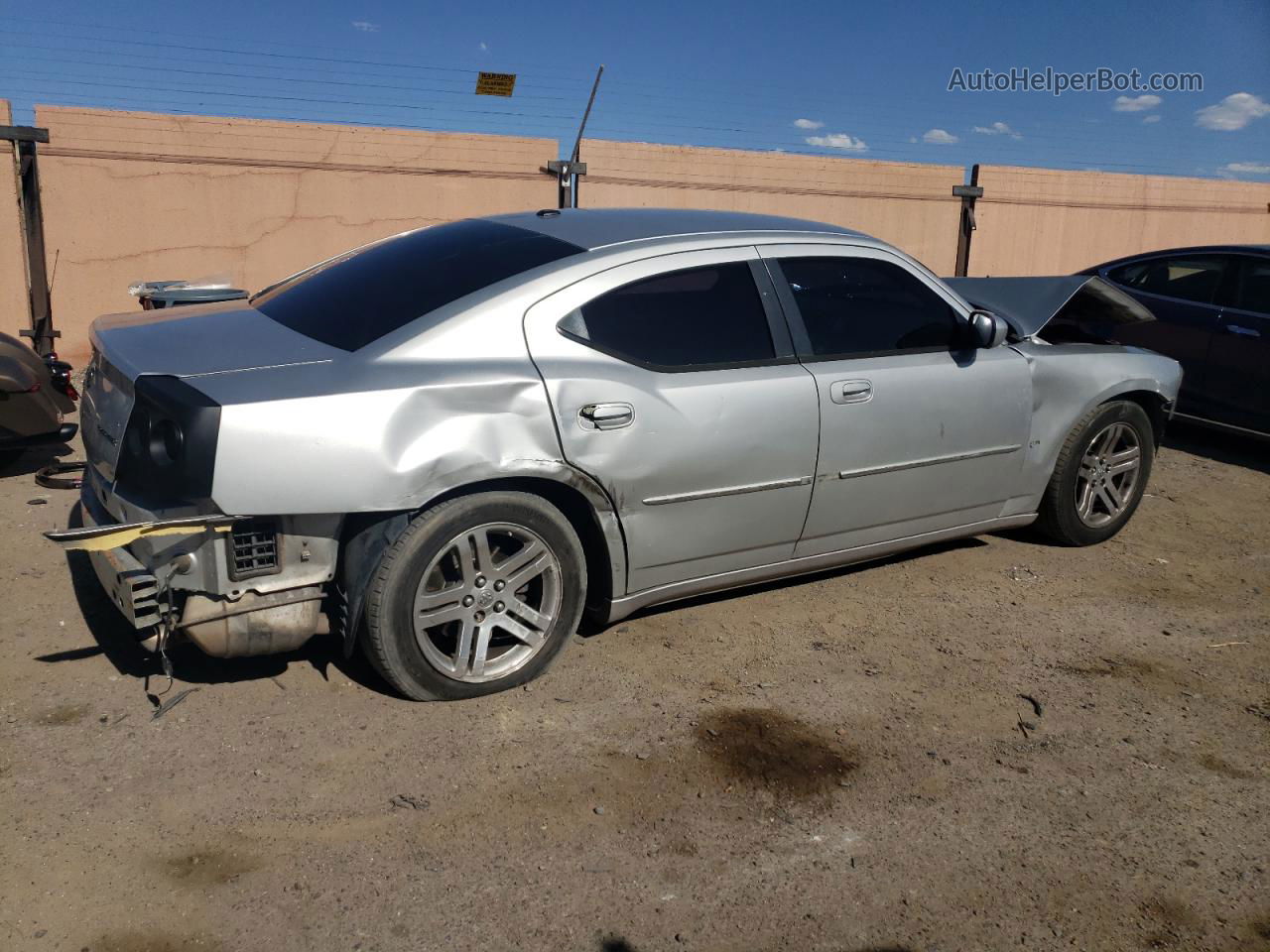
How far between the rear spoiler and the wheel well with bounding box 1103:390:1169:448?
1.62 feet

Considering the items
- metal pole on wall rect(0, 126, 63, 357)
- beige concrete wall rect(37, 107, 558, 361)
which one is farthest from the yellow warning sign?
metal pole on wall rect(0, 126, 63, 357)

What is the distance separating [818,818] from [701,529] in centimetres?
120

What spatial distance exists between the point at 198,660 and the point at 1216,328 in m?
7.11

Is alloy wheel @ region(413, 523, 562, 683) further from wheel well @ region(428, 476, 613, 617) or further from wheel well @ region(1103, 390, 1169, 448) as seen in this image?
wheel well @ region(1103, 390, 1169, 448)

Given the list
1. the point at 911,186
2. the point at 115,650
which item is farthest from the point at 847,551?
the point at 911,186

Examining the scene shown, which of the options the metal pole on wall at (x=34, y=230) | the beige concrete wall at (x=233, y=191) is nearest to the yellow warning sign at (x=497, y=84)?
the beige concrete wall at (x=233, y=191)

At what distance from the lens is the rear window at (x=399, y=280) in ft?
12.2

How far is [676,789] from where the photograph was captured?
3.26 m

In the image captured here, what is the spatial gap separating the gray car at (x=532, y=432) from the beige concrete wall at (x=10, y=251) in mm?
6079

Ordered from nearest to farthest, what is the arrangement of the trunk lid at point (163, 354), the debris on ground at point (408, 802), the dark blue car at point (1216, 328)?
the debris on ground at point (408, 802)
the trunk lid at point (163, 354)
the dark blue car at point (1216, 328)

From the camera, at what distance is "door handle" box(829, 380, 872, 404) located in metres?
4.21

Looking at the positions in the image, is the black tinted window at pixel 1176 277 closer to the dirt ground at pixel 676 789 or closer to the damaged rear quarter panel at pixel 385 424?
the dirt ground at pixel 676 789

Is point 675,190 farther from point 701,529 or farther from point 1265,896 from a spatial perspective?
point 1265,896

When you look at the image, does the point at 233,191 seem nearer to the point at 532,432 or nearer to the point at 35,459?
the point at 35,459
